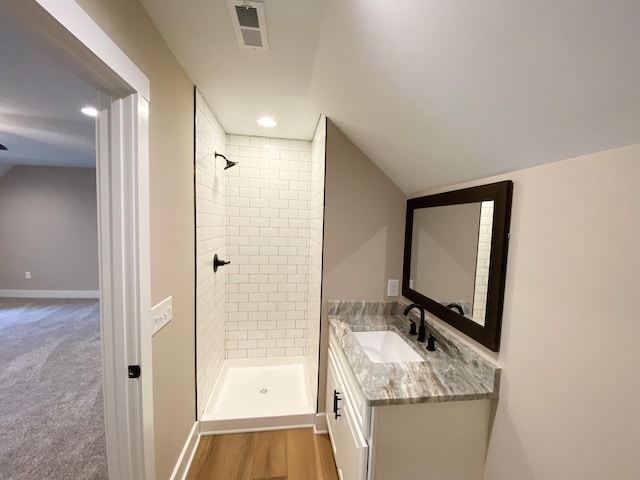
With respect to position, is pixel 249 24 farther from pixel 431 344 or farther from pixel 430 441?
pixel 430 441

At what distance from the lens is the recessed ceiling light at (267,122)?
2230 millimetres

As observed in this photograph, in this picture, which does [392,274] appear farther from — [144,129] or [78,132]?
[78,132]

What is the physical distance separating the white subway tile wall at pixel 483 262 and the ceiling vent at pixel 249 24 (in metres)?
1.30

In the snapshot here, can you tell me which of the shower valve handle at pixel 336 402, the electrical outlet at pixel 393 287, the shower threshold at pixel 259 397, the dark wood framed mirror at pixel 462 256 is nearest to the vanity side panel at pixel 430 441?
the dark wood framed mirror at pixel 462 256

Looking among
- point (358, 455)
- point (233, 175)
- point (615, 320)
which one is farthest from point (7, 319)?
point (615, 320)

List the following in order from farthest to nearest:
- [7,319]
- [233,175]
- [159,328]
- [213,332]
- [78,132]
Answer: [7,319], [78,132], [233,175], [213,332], [159,328]

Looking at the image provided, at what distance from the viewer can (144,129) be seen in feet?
3.52

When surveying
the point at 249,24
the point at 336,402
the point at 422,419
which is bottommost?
the point at 336,402

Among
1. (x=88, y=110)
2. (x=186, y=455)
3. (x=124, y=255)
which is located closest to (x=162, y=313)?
(x=124, y=255)

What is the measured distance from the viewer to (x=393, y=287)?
1.99m

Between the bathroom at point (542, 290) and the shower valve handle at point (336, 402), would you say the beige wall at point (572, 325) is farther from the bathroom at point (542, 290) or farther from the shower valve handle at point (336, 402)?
the shower valve handle at point (336, 402)

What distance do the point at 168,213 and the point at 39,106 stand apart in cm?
207

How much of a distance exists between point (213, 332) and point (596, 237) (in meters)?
2.50

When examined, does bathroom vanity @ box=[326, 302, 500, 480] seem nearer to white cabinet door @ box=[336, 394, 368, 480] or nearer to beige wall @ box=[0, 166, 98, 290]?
white cabinet door @ box=[336, 394, 368, 480]
